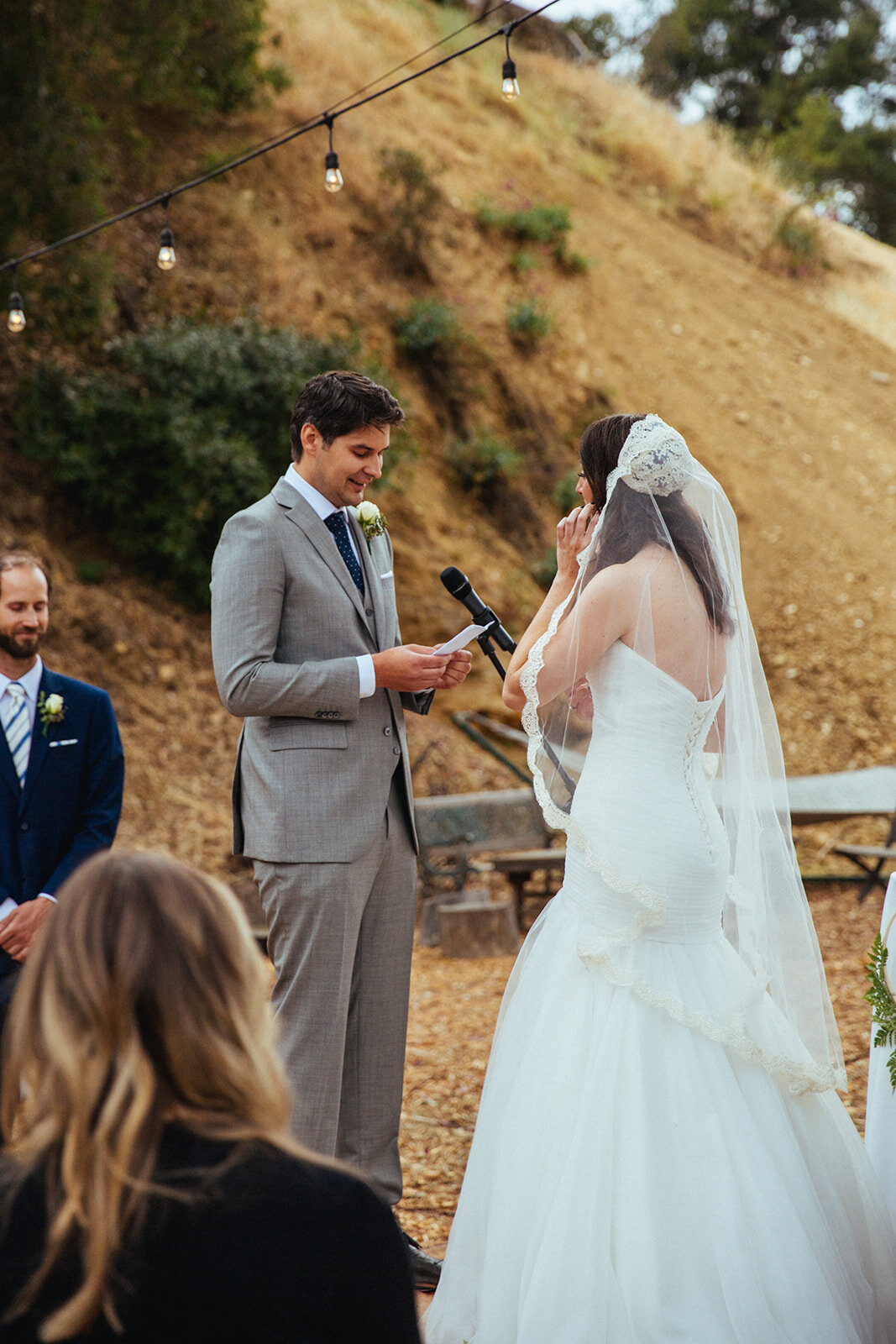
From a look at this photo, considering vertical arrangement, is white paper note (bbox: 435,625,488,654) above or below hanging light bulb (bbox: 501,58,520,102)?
below

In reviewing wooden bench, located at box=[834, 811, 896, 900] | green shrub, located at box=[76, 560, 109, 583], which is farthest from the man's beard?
green shrub, located at box=[76, 560, 109, 583]

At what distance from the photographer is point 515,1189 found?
2715 mm

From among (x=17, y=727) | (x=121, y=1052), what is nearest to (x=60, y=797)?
(x=17, y=727)

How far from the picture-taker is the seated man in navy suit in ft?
11.4

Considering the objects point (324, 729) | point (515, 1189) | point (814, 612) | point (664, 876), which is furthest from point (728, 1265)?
point (814, 612)

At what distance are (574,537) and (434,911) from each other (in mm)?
5491

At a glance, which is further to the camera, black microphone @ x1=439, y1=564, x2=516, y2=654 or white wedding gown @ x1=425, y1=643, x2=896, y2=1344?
black microphone @ x1=439, y1=564, x2=516, y2=654

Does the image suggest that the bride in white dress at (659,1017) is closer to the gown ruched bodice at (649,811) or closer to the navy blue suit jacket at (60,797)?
the gown ruched bodice at (649,811)

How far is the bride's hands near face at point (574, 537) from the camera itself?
306 cm

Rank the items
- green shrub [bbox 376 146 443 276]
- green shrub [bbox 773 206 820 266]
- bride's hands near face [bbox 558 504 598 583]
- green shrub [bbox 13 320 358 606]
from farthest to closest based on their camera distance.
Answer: green shrub [bbox 773 206 820 266] < green shrub [bbox 376 146 443 276] < green shrub [bbox 13 320 358 606] < bride's hands near face [bbox 558 504 598 583]

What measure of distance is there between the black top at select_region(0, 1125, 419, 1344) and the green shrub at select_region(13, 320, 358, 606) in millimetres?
8953

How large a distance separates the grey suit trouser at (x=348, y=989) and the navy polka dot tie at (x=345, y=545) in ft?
2.14

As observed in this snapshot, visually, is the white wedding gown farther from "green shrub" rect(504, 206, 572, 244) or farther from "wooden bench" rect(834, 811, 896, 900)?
"green shrub" rect(504, 206, 572, 244)

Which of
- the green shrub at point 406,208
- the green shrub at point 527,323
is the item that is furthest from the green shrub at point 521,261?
the green shrub at point 406,208
